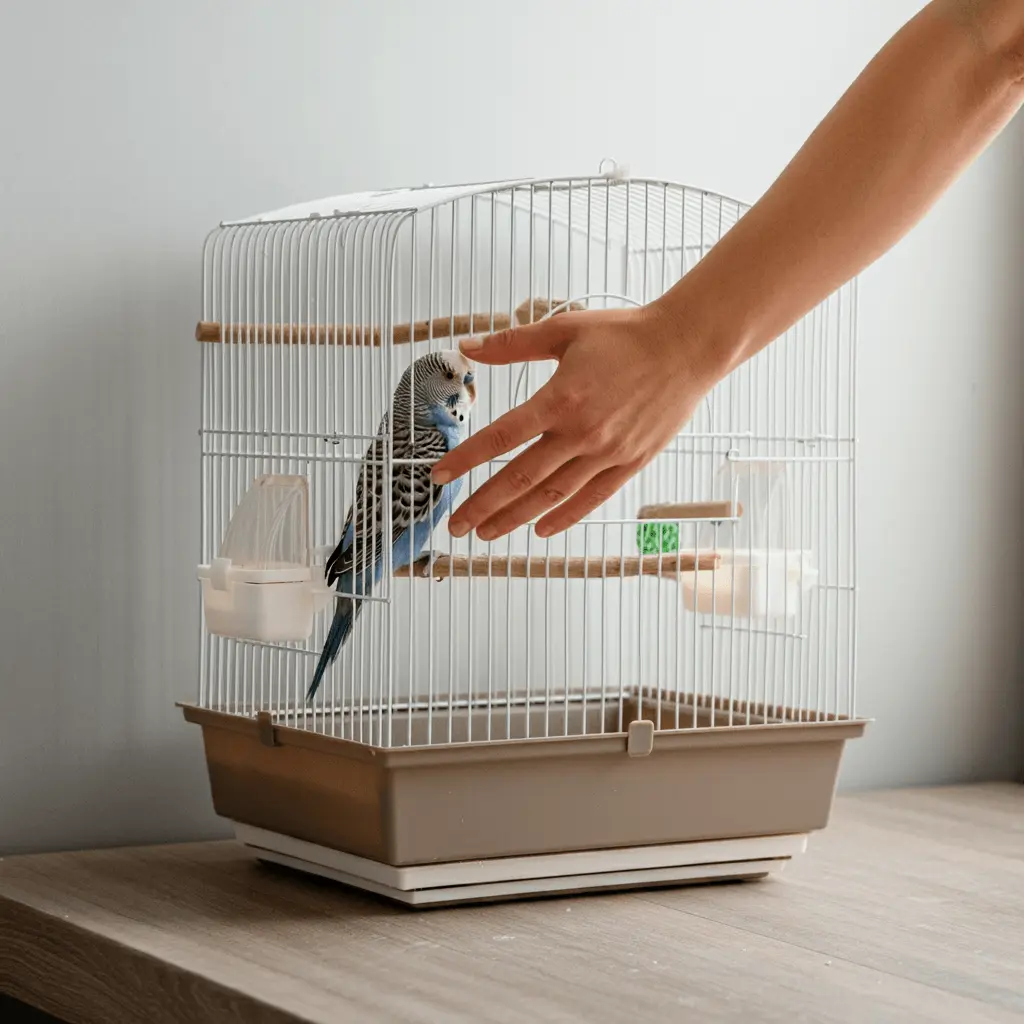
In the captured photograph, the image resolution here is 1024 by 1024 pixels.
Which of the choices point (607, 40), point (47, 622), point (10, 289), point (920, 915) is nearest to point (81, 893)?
point (47, 622)

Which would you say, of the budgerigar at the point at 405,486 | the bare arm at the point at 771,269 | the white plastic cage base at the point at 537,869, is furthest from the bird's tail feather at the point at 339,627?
the bare arm at the point at 771,269

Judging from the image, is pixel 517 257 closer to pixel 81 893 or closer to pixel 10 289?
pixel 10 289

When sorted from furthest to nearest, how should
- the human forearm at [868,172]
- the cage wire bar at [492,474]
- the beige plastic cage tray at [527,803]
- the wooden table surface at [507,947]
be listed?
the cage wire bar at [492,474]
the beige plastic cage tray at [527,803]
the wooden table surface at [507,947]
the human forearm at [868,172]

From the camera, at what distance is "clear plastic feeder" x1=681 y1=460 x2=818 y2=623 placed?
1.40 m

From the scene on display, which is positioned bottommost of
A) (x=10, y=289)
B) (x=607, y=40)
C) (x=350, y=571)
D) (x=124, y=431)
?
(x=350, y=571)

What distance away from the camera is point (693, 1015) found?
980 millimetres

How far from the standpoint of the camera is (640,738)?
1.26m

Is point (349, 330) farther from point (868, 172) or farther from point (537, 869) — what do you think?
point (868, 172)

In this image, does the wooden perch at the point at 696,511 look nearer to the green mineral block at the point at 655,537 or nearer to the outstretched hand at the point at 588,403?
the green mineral block at the point at 655,537

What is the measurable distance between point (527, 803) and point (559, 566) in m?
0.20

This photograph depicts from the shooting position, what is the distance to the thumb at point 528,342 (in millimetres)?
838

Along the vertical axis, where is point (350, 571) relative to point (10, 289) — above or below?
below

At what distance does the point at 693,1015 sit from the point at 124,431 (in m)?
0.78

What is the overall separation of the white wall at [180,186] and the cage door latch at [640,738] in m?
0.47
